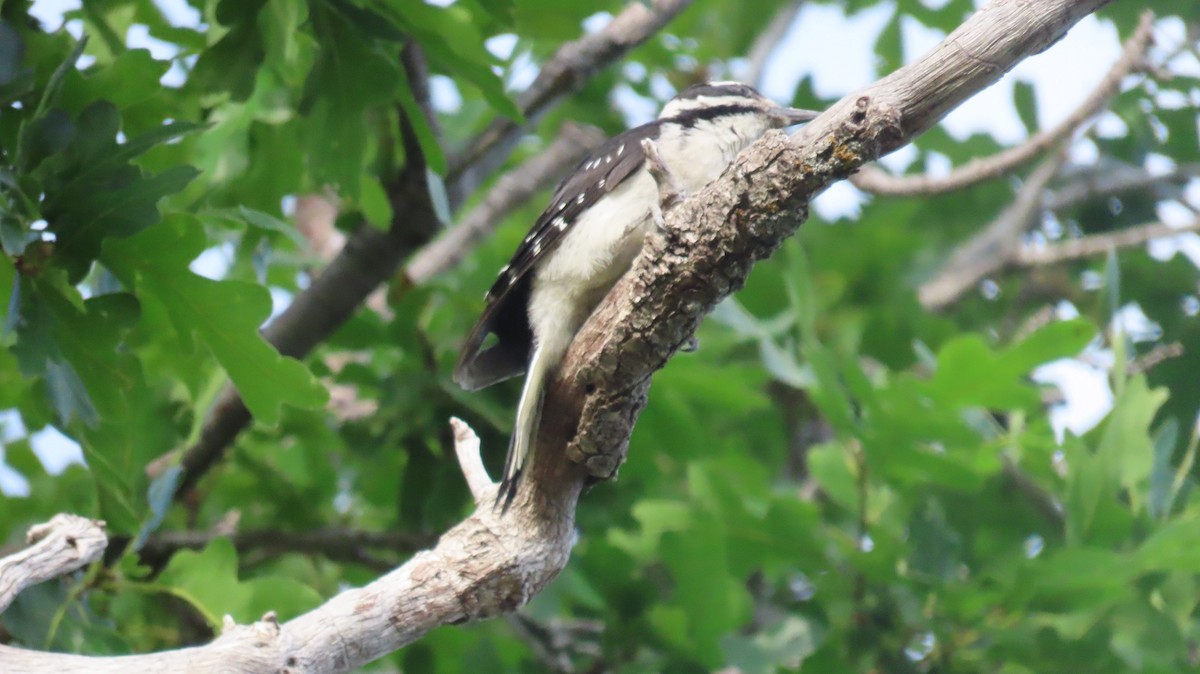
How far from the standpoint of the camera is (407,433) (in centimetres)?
518

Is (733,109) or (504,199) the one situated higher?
(504,199)

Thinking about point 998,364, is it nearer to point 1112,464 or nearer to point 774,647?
point 1112,464

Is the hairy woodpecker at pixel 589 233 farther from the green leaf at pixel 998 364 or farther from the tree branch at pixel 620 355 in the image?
the green leaf at pixel 998 364

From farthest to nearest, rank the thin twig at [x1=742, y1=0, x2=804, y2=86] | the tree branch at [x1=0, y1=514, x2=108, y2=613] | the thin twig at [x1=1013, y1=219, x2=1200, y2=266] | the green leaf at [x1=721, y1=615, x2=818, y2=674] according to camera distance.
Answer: the thin twig at [x1=742, y1=0, x2=804, y2=86]
the thin twig at [x1=1013, y1=219, x2=1200, y2=266]
the green leaf at [x1=721, y1=615, x2=818, y2=674]
the tree branch at [x1=0, y1=514, x2=108, y2=613]

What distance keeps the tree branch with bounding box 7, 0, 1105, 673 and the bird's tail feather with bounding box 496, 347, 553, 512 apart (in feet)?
0.11

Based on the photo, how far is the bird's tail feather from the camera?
3230 millimetres

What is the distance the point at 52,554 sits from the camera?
10.6ft

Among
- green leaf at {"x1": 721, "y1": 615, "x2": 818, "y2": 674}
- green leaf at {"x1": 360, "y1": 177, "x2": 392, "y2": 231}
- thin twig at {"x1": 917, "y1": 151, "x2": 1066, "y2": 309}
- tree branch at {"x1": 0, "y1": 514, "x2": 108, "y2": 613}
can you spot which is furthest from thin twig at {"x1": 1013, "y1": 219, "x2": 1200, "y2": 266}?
tree branch at {"x1": 0, "y1": 514, "x2": 108, "y2": 613}

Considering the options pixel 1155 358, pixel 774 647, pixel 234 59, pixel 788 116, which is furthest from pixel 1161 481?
pixel 234 59

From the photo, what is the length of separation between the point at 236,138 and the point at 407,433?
133 centimetres

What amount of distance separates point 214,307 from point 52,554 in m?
0.78

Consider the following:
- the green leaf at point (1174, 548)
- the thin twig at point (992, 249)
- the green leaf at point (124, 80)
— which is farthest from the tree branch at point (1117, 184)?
the green leaf at point (124, 80)

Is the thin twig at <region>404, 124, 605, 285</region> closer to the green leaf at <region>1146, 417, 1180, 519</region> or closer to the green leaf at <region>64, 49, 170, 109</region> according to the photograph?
the green leaf at <region>64, 49, 170, 109</region>

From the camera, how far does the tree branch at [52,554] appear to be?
3.10 metres
